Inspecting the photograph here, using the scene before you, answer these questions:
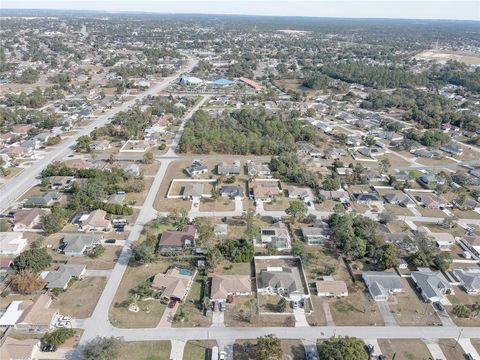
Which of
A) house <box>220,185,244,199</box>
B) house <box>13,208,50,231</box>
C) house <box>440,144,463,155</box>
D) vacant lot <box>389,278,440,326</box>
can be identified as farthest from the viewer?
house <box>440,144,463,155</box>

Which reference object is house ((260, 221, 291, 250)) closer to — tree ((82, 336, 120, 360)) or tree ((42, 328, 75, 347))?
tree ((82, 336, 120, 360))

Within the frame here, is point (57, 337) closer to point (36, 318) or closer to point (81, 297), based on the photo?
point (36, 318)

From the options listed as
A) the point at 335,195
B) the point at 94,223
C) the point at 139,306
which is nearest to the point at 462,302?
the point at 335,195

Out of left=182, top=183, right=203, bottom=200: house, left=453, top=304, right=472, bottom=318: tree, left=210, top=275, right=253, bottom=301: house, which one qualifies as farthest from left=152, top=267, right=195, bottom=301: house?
left=453, top=304, right=472, bottom=318: tree

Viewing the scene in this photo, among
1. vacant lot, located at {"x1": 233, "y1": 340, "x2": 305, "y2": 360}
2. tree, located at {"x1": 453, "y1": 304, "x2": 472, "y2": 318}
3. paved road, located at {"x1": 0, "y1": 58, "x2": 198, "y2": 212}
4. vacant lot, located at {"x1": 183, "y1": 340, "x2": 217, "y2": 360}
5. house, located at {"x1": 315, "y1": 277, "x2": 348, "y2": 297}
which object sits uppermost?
tree, located at {"x1": 453, "y1": 304, "x2": 472, "y2": 318}

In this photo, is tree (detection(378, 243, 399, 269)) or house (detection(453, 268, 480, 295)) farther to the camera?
Result: tree (detection(378, 243, 399, 269))

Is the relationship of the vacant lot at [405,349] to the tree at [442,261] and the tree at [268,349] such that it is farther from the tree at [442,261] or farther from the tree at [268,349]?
the tree at [442,261]

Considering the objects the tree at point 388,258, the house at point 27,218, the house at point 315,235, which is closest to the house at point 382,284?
the tree at point 388,258
